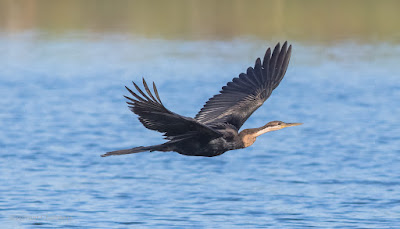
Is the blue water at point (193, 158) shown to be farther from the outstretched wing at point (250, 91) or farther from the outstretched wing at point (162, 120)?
the outstretched wing at point (162, 120)

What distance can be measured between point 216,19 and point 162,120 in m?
24.5

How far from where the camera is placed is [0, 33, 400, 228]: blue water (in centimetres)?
1052

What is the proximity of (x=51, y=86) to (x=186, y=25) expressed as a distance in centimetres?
1118

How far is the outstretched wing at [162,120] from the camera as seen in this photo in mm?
7133

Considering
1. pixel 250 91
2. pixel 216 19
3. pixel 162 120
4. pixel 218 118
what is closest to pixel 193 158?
pixel 250 91

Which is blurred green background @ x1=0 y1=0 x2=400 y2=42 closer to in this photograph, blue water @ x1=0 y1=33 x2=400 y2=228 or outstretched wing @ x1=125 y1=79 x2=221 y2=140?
blue water @ x1=0 y1=33 x2=400 y2=228

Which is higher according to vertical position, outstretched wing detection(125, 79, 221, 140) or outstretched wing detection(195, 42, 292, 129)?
outstretched wing detection(195, 42, 292, 129)

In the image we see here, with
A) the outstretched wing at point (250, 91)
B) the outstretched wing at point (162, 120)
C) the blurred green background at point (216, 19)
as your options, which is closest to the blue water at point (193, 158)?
the outstretched wing at point (250, 91)

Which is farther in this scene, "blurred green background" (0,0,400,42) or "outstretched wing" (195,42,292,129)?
"blurred green background" (0,0,400,42)

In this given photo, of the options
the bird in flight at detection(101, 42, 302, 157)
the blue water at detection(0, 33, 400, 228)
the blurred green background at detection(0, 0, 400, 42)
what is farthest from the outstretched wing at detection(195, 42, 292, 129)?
the blurred green background at detection(0, 0, 400, 42)

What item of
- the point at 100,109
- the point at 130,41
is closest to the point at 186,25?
the point at 130,41

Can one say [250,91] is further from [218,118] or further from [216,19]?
[216,19]

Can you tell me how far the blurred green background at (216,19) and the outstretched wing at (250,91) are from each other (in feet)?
58.5

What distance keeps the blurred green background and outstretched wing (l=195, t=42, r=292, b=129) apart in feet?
58.5
